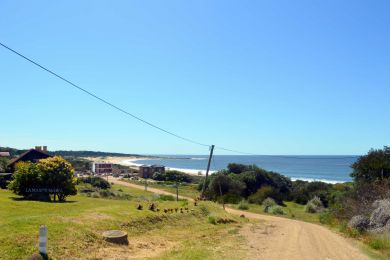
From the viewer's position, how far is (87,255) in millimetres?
12789

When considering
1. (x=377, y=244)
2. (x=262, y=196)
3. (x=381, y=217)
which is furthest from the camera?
(x=262, y=196)

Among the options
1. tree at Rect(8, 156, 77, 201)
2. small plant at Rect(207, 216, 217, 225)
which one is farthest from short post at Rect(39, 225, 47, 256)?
tree at Rect(8, 156, 77, 201)

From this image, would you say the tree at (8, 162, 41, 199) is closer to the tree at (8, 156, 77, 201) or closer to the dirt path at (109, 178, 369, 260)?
the tree at (8, 156, 77, 201)

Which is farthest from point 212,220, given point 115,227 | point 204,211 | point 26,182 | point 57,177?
point 26,182

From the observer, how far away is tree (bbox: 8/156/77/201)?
3353 centimetres

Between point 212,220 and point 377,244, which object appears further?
point 212,220

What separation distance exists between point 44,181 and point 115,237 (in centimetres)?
2075

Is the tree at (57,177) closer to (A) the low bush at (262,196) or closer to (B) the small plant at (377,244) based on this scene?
(B) the small plant at (377,244)

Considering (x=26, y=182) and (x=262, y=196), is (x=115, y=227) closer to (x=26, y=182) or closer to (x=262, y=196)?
(x=26, y=182)

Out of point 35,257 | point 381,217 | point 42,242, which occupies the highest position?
point 42,242

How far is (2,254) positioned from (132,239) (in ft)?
19.1

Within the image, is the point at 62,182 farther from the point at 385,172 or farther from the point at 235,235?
the point at 385,172

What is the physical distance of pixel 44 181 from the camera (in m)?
33.9

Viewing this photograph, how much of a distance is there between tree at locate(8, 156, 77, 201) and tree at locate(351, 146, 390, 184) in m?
22.2
